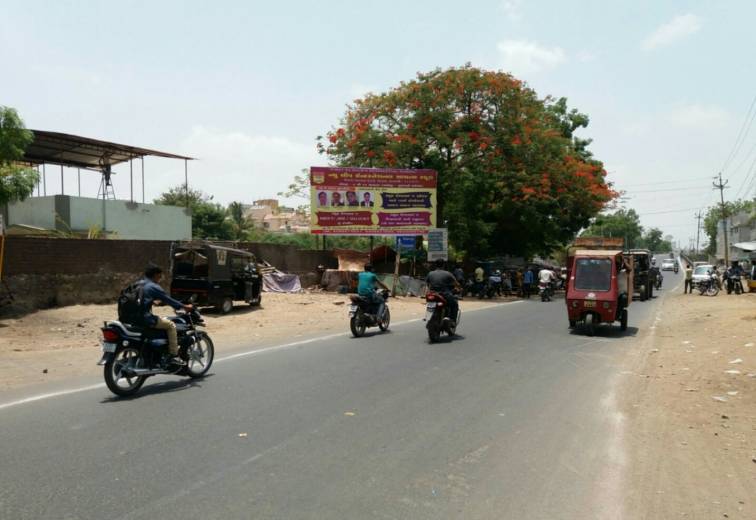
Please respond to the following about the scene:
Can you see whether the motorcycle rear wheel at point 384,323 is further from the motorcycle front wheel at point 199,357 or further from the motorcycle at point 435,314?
the motorcycle front wheel at point 199,357

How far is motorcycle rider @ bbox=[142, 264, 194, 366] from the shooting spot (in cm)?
768

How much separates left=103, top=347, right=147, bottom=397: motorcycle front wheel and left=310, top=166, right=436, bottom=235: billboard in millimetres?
19622

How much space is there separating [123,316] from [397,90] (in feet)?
82.3

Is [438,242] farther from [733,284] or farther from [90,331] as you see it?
[733,284]

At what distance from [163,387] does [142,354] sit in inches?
21.6

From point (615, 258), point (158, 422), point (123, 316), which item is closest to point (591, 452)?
point (158, 422)

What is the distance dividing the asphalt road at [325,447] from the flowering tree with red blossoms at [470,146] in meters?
21.5

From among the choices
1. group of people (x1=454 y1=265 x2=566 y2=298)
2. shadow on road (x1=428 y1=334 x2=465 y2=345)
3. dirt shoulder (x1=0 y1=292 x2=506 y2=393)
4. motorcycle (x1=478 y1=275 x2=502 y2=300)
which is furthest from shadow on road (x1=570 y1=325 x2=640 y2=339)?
motorcycle (x1=478 y1=275 x2=502 y2=300)

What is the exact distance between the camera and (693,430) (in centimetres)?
619

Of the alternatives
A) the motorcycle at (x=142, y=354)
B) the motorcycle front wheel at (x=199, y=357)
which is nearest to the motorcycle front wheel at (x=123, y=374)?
the motorcycle at (x=142, y=354)

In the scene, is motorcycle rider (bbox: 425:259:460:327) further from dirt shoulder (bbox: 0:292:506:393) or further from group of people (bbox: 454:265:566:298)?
group of people (bbox: 454:265:566:298)

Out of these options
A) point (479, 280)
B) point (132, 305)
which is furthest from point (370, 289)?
point (479, 280)

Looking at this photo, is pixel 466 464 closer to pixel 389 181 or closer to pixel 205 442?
pixel 205 442

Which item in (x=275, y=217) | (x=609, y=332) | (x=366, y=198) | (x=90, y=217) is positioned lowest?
(x=609, y=332)
